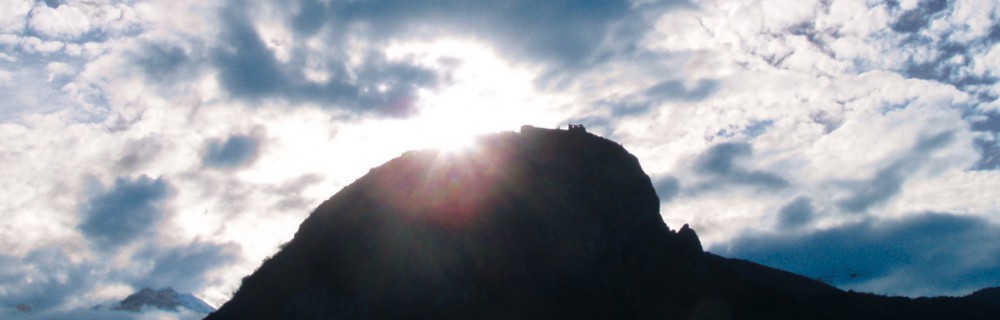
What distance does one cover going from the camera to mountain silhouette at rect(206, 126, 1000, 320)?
6656 cm

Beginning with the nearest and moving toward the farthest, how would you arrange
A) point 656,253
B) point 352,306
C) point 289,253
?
point 352,306 < point 289,253 < point 656,253

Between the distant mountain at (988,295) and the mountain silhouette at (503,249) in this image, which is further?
the distant mountain at (988,295)

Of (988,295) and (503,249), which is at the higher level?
(988,295)

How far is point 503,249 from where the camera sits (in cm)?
7175

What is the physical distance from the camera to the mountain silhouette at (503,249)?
6656 cm

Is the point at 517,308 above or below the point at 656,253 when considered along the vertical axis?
below

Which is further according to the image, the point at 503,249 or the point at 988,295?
the point at 988,295

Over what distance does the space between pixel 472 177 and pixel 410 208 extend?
28.4 feet

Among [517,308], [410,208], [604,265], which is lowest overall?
[517,308]

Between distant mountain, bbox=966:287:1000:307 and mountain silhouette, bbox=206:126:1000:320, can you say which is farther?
distant mountain, bbox=966:287:1000:307

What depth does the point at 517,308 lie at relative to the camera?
6925 cm

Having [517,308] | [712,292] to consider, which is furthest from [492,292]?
[712,292]

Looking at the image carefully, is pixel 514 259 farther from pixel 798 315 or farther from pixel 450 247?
pixel 798 315

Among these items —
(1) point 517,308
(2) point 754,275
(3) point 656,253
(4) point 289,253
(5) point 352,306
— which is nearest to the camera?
(5) point 352,306
